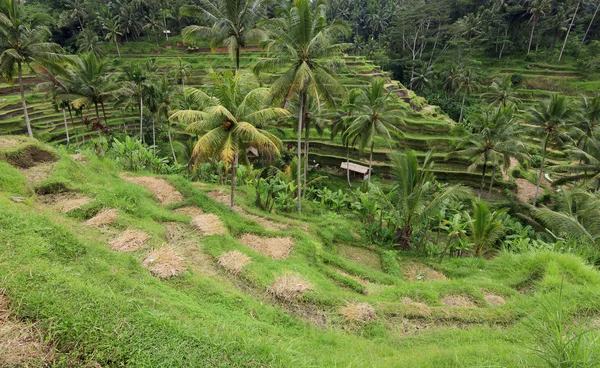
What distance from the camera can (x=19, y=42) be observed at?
615 inches

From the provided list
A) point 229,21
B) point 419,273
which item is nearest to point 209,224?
point 419,273

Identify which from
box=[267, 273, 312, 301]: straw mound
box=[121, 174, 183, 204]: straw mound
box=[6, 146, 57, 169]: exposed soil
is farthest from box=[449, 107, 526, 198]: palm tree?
box=[6, 146, 57, 169]: exposed soil

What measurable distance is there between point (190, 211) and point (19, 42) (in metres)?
14.1

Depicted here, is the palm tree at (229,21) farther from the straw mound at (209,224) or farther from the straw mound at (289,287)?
the straw mound at (289,287)

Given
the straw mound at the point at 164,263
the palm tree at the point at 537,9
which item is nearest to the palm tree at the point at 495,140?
the straw mound at the point at 164,263

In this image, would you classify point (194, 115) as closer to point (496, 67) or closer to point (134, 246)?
point (134, 246)

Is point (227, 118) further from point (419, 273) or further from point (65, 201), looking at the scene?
point (419, 273)

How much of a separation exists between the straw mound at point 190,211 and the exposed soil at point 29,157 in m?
4.92

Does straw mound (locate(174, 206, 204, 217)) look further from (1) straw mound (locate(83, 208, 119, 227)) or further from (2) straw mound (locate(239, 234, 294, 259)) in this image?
(1) straw mound (locate(83, 208, 119, 227))

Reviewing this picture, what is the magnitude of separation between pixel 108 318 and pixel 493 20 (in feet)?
209

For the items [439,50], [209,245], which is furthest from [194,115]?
[439,50]

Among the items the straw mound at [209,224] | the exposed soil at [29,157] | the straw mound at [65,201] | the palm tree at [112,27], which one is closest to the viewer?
the straw mound at [65,201]

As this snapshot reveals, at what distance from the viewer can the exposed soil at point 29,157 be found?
397 inches

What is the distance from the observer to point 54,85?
68.1ft
